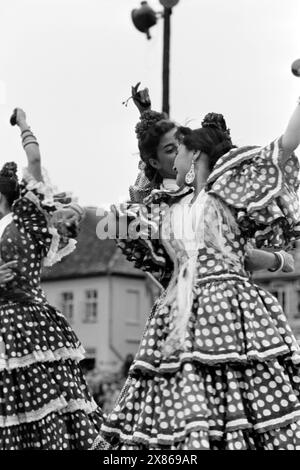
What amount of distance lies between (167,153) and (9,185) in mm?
1325

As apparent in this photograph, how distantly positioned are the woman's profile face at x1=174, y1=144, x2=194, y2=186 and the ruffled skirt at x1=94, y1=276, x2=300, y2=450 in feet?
1.87

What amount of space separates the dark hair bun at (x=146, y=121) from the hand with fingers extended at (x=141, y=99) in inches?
15.4

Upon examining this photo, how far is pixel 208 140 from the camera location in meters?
5.43

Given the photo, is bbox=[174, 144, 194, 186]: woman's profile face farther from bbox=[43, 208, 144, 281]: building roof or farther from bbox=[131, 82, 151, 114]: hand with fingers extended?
bbox=[43, 208, 144, 281]: building roof

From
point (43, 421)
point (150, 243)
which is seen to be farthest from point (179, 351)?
point (43, 421)

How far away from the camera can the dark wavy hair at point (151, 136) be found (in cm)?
606

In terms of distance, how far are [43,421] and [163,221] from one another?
1.66 meters

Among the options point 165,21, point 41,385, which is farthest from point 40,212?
point 165,21

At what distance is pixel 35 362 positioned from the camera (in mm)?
6508

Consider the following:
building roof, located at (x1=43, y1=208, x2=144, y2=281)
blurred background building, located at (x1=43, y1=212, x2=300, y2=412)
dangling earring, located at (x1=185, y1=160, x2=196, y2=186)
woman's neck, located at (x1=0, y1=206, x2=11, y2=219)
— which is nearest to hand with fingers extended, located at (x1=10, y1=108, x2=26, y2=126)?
woman's neck, located at (x1=0, y1=206, x2=11, y2=219)

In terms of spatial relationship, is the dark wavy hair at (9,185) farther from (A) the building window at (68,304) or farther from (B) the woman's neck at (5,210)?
(A) the building window at (68,304)
